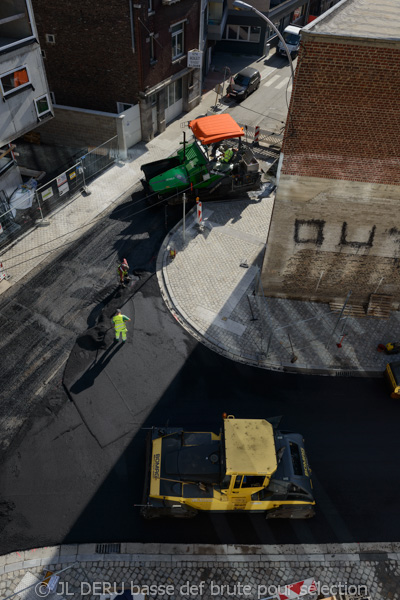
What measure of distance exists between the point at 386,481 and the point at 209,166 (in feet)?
50.7

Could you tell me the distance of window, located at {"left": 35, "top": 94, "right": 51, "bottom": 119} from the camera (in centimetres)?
1861

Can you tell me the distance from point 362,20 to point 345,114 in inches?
138

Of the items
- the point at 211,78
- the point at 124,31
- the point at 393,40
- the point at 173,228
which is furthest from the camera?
the point at 211,78

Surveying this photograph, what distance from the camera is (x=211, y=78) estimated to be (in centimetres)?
3416

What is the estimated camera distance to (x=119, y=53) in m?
22.9

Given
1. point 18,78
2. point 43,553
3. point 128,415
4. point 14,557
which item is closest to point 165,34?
point 18,78

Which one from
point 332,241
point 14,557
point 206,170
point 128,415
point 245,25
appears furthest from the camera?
point 245,25

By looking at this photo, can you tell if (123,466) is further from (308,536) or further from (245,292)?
(245,292)

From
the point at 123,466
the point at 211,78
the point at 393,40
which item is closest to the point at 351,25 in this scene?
the point at 393,40

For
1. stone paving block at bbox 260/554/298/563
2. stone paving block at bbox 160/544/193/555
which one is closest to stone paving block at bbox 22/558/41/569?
stone paving block at bbox 160/544/193/555

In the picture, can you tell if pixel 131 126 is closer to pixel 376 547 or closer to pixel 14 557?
pixel 14 557

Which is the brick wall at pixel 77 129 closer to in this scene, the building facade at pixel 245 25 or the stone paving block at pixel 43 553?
the building facade at pixel 245 25

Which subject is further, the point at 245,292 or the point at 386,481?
the point at 245,292

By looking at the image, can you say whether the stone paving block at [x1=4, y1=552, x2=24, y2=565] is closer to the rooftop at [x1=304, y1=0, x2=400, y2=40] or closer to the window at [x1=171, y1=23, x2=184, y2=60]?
the rooftop at [x1=304, y1=0, x2=400, y2=40]
